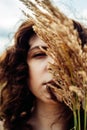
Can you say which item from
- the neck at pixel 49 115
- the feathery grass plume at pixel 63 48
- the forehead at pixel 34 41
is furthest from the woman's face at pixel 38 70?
the feathery grass plume at pixel 63 48

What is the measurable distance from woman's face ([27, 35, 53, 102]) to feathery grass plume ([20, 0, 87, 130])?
93 centimetres

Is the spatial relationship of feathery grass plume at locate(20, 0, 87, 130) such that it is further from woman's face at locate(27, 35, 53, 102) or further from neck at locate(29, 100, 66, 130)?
neck at locate(29, 100, 66, 130)

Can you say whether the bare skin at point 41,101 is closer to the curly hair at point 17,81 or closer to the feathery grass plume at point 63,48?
the curly hair at point 17,81

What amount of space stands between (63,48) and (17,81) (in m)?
1.51

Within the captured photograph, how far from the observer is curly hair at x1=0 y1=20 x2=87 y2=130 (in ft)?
8.39

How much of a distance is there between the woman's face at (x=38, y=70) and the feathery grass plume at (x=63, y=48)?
0.93m

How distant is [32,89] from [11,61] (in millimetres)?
430

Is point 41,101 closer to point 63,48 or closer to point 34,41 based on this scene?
point 34,41

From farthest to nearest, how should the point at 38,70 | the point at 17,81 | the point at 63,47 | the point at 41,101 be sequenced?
1. the point at 17,81
2. the point at 41,101
3. the point at 38,70
4. the point at 63,47

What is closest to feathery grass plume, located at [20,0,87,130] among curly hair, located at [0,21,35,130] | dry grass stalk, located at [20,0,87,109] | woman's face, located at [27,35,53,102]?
dry grass stalk, located at [20,0,87,109]

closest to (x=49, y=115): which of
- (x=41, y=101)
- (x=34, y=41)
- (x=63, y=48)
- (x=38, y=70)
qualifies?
(x=41, y=101)

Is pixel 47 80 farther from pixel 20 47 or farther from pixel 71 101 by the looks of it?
pixel 71 101

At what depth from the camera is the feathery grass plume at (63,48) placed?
3.77 feet

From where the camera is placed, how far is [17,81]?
105 inches
